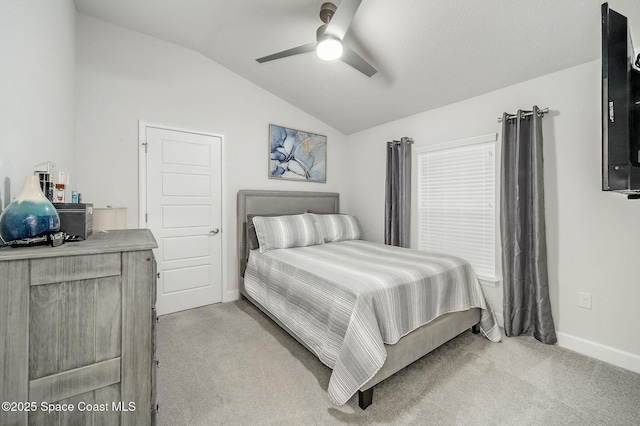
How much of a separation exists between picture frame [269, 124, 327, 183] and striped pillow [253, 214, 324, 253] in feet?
2.72

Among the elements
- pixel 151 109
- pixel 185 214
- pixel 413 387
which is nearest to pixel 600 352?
pixel 413 387

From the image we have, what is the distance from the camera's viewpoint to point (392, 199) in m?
3.55

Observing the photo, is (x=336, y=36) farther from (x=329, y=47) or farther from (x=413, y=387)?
(x=413, y=387)

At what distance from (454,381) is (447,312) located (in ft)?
1.59

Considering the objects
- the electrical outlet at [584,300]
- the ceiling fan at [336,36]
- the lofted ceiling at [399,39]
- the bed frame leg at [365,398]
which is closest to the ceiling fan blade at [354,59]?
the ceiling fan at [336,36]

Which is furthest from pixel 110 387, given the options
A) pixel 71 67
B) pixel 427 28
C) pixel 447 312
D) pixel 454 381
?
pixel 427 28

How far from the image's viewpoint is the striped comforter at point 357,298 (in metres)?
1.58

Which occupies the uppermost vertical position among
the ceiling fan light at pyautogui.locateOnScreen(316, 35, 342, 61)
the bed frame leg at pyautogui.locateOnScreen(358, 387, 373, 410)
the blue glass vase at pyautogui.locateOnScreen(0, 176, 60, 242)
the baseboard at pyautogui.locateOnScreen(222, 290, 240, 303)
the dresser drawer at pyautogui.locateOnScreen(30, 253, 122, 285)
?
the ceiling fan light at pyautogui.locateOnScreen(316, 35, 342, 61)

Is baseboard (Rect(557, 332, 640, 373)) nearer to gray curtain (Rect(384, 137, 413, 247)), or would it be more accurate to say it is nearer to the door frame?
gray curtain (Rect(384, 137, 413, 247))

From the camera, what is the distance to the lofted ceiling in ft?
6.32

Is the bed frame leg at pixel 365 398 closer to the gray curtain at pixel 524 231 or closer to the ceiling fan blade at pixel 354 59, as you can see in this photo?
the gray curtain at pixel 524 231

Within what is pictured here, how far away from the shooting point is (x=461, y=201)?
2975 mm

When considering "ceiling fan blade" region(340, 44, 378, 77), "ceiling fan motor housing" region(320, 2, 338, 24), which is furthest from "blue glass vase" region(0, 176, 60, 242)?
"ceiling fan motor housing" region(320, 2, 338, 24)

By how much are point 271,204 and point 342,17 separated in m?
2.30
